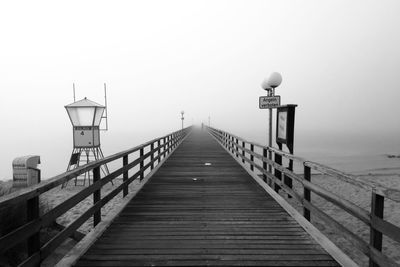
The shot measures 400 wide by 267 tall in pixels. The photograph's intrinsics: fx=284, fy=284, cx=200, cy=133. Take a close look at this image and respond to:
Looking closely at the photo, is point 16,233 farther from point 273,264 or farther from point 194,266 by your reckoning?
point 273,264

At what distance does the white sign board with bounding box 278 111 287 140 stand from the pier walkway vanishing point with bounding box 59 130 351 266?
5.98ft

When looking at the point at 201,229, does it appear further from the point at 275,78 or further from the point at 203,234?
the point at 275,78

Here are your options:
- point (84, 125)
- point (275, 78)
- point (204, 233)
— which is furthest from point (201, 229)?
point (84, 125)

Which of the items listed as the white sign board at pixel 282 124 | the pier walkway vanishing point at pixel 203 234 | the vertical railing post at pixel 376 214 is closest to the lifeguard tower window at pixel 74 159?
the pier walkway vanishing point at pixel 203 234

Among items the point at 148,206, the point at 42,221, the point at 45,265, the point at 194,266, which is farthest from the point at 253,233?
the point at 45,265

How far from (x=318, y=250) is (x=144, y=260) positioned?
2.12m

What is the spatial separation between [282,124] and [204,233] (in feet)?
15.2

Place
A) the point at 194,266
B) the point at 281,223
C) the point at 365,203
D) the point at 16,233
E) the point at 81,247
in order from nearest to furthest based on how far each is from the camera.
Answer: the point at 16,233, the point at 194,266, the point at 81,247, the point at 281,223, the point at 365,203

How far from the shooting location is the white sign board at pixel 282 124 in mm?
7550

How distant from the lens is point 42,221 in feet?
8.91

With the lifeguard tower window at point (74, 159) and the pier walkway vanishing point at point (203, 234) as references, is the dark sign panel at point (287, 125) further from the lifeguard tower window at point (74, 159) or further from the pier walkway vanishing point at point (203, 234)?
the lifeguard tower window at point (74, 159)

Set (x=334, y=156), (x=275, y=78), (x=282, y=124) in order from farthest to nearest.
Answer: (x=334, y=156), (x=275, y=78), (x=282, y=124)

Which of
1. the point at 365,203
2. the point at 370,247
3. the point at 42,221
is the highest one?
the point at 42,221

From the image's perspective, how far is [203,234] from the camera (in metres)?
4.08
